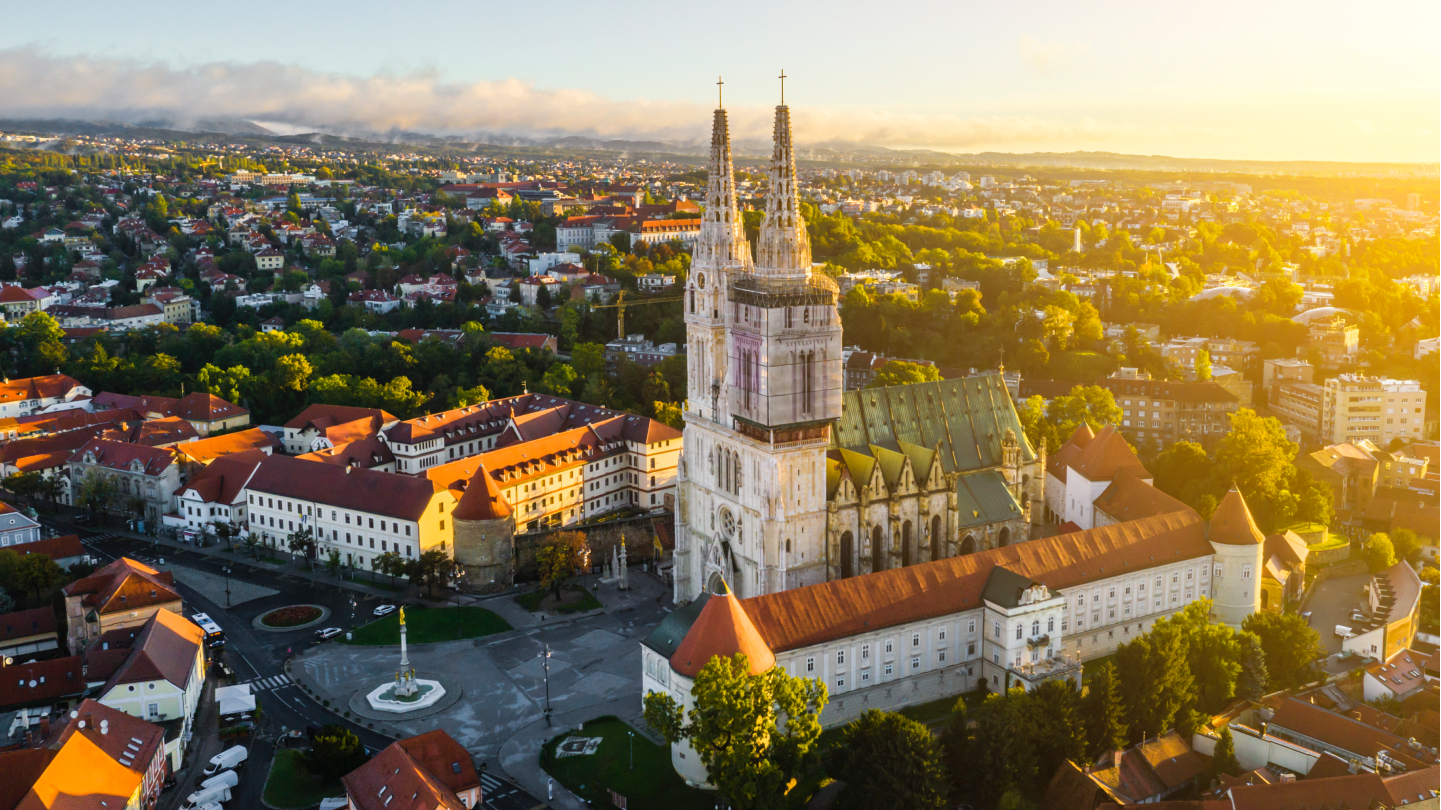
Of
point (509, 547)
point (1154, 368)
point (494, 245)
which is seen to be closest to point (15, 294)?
point (494, 245)

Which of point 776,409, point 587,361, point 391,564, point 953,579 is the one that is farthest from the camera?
point 587,361

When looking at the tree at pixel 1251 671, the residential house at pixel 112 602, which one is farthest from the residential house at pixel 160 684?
the tree at pixel 1251 671

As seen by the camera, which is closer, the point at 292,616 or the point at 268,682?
the point at 268,682

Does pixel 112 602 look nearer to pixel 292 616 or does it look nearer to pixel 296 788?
pixel 292 616

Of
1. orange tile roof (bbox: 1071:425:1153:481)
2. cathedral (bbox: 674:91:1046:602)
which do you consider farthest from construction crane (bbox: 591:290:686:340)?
orange tile roof (bbox: 1071:425:1153:481)

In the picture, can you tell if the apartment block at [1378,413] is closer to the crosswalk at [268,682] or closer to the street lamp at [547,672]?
the street lamp at [547,672]

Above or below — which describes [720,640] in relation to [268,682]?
above

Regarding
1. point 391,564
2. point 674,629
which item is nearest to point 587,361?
point 391,564
